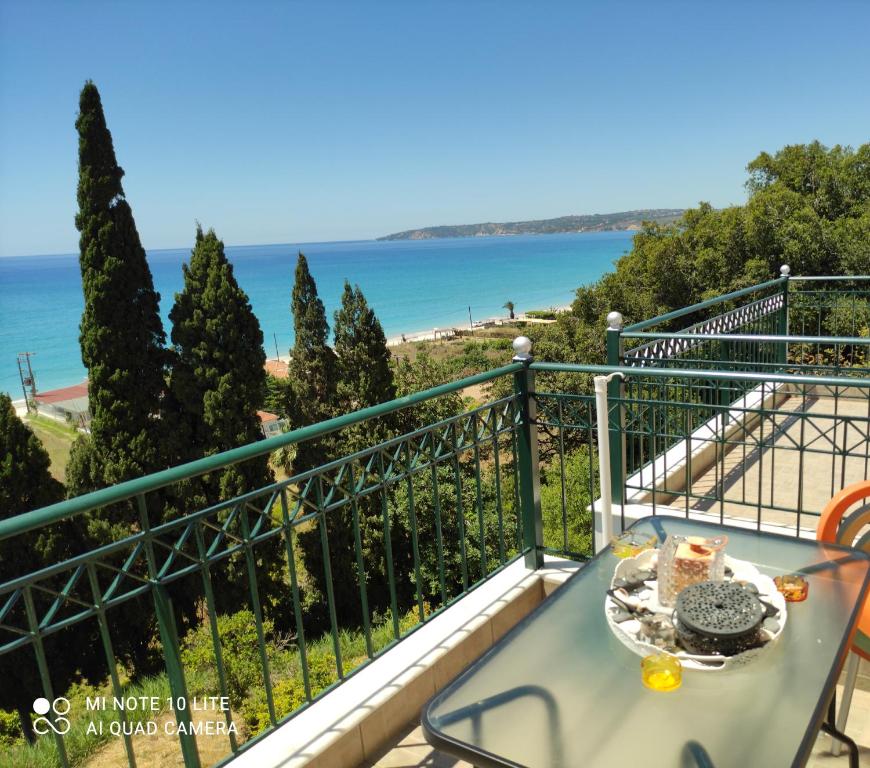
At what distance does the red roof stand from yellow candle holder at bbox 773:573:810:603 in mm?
58991

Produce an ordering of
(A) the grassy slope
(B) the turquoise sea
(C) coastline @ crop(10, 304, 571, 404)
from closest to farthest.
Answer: (A) the grassy slope < (C) coastline @ crop(10, 304, 571, 404) < (B) the turquoise sea

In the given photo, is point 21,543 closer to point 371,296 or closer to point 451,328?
point 451,328


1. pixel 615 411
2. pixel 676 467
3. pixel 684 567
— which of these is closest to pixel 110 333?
pixel 615 411

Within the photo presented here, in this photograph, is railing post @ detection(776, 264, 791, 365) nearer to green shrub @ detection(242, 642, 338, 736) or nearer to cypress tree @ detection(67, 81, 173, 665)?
green shrub @ detection(242, 642, 338, 736)

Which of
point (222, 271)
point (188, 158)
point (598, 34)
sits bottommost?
point (222, 271)

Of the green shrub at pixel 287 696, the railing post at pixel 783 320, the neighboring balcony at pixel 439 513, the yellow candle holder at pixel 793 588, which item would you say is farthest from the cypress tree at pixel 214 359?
the yellow candle holder at pixel 793 588

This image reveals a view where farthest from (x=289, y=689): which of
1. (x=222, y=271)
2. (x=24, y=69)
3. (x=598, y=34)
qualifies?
(x=24, y=69)

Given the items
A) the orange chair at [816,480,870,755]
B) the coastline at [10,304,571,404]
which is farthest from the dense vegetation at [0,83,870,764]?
the coastline at [10,304,571,404]

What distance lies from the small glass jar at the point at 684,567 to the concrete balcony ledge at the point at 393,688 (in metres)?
1.22

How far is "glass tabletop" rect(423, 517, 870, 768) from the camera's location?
1.17 meters

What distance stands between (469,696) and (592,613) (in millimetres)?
467

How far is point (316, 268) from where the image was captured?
167500 mm

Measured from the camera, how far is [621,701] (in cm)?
132

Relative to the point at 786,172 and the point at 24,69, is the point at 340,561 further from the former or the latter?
the point at 24,69
